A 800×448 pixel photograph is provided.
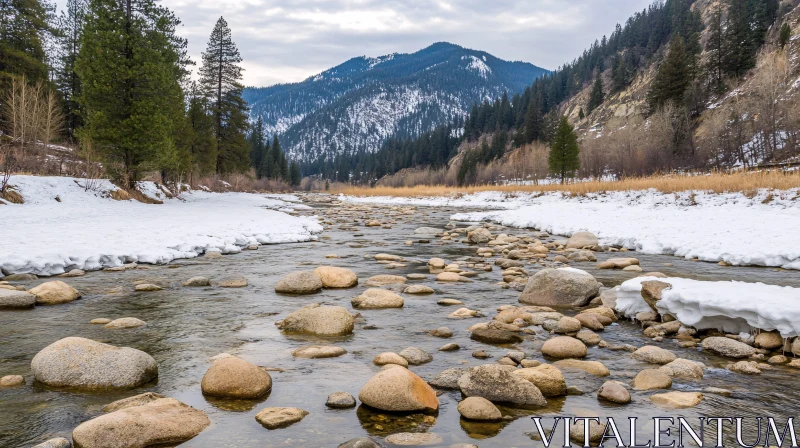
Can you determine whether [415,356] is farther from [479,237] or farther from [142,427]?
[479,237]

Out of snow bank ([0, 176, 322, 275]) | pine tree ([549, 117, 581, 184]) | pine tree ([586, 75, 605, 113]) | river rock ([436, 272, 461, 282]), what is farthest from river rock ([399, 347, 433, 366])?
pine tree ([586, 75, 605, 113])

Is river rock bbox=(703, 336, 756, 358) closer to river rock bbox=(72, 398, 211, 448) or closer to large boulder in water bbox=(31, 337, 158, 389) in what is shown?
river rock bbox=(72, 398, 211, 448)

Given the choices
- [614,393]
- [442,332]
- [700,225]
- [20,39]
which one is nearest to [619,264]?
[700,225]

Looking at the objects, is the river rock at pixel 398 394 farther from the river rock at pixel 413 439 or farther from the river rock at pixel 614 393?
the river rock at pixel 614 393

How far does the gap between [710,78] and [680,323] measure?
7698 cm

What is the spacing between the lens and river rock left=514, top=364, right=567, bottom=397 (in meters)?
3.52

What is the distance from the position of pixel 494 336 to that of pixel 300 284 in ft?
11.2

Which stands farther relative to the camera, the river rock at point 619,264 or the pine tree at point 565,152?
the pine tree at point 565,152

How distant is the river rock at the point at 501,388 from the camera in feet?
11.0

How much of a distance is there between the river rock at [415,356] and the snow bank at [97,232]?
6.92 metres

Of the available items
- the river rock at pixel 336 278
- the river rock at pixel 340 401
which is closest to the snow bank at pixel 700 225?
the river rock at pixel 336 278

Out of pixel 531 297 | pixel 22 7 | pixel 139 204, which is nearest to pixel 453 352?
pixel 531 297

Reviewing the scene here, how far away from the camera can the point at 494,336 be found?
4852 millimetres

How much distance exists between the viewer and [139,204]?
774 inches
